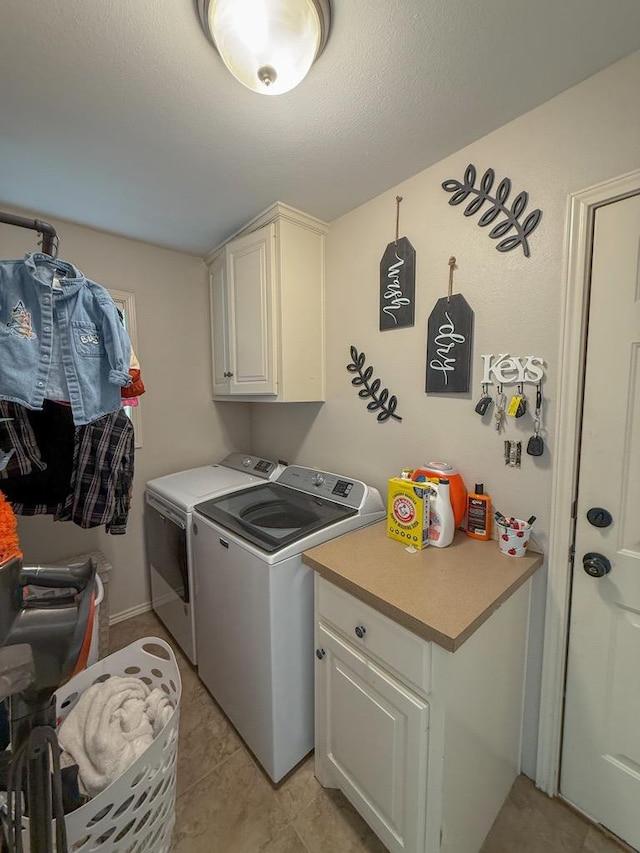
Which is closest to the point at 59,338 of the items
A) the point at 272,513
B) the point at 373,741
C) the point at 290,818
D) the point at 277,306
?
the point at 277,306

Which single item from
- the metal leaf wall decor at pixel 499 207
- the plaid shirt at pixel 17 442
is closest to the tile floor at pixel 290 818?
the plaid shirt at pixel 17 442

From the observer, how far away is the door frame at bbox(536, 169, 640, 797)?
105 centimetres

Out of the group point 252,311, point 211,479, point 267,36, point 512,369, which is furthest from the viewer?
point 211,479

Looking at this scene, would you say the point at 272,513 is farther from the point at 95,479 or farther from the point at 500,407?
the point at 500,407

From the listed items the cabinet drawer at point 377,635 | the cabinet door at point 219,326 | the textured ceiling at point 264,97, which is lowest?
the cabinet drawer at point 377,635

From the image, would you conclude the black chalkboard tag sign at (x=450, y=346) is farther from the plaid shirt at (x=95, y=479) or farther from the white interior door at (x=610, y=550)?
the plaid shirt at (x=95, y=479)

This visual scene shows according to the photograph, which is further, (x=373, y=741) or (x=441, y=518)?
(x=441, y=518)

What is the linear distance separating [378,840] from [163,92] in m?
2.50

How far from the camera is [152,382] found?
2.19 m

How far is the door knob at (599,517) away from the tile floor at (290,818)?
104 centimetres

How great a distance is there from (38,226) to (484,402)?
1599mm

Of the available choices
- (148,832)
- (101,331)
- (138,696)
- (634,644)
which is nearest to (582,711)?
(634,644)

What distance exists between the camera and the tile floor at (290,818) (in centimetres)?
110

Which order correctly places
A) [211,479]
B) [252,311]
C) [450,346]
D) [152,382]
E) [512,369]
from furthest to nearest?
1. [152,382]
2. [211,479]
3. [252,311]
4. [450,346]
5. [512,369]
